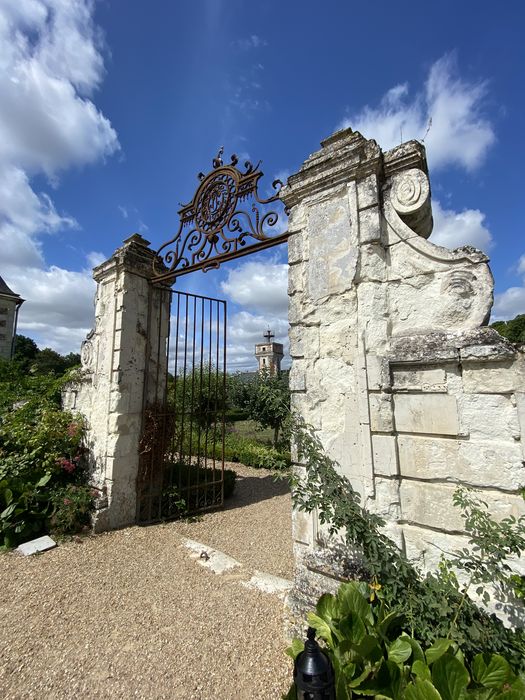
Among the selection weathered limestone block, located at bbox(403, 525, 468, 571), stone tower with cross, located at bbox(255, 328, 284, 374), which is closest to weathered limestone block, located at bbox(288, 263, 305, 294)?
weathered limestone block, located at bbox(403, 525, 468, 571)

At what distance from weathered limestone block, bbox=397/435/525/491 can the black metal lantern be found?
1119 millimetres

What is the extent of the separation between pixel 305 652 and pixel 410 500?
1.09m

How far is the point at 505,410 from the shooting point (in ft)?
5.99

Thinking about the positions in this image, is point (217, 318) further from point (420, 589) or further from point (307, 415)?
point (420, 589)

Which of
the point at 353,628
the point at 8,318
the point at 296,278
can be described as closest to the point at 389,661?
the point at 353,628

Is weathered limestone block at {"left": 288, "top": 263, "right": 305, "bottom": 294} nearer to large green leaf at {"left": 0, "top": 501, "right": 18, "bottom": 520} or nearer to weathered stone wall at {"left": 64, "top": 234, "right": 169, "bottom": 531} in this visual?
weathered stone wall at {"left": 64, "top": 234, "right": 169, "bottom": 531}

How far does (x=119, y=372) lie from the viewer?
4.43 metres

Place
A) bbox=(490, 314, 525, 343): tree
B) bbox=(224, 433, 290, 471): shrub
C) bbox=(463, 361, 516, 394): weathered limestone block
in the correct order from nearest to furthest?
bbox=(463, 361, 516, 394): weathered limestone block → bbox=(224, 433, 290, 471): shrub → bbox=(490, 314, 525, 343): tree

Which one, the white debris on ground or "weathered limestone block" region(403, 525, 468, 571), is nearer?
"weathered limestone block" region(403, 525, 468, 571)

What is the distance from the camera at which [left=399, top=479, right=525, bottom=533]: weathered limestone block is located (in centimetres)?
179

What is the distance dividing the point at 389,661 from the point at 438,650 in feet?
0.72

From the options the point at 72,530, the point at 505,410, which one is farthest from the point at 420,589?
the point at 72,530

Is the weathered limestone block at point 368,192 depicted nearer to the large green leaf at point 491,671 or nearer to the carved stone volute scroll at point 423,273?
the carved stone volute scroll at point 423,273

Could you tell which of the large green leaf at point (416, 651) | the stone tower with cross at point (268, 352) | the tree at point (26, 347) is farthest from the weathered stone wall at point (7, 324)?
the large green leaf at point (416, 651)
